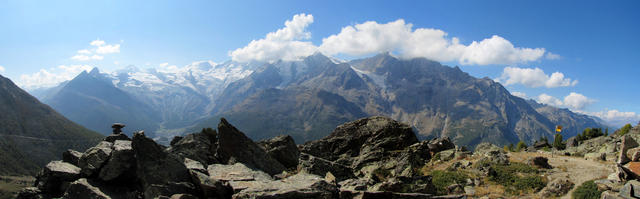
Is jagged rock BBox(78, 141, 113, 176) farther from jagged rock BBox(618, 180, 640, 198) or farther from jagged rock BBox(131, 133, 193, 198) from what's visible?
jagged rock BBox(618, 180, 640, 198)

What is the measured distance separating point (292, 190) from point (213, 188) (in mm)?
4666

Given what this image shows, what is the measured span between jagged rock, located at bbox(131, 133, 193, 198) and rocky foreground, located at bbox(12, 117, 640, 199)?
0.05 meters

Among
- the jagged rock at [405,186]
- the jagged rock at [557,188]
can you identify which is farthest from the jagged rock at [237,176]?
the jagged rock at [557,188]

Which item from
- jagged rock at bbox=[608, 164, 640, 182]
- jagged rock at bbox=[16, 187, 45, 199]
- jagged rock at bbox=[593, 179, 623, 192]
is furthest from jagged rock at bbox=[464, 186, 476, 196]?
jagged rock at bbox=[16, 187, 45, 199]

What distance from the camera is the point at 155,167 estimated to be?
18328 mm

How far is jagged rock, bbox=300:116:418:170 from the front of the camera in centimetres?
3978

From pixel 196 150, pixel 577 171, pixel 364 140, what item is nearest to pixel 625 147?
pixel 577 171

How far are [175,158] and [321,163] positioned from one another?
10260 millimetres

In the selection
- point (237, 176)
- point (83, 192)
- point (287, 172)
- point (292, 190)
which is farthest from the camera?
point (287, 172)

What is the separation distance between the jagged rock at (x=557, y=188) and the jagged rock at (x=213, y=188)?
1019 inches

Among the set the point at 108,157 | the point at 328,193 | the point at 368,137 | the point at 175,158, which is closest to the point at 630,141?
→ the point at 368,137

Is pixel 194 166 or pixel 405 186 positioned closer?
pixel 405 186

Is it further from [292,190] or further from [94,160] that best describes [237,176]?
[94,160]

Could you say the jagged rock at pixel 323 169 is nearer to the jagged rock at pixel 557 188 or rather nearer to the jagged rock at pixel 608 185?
the jagged rock at pixel 557 188
